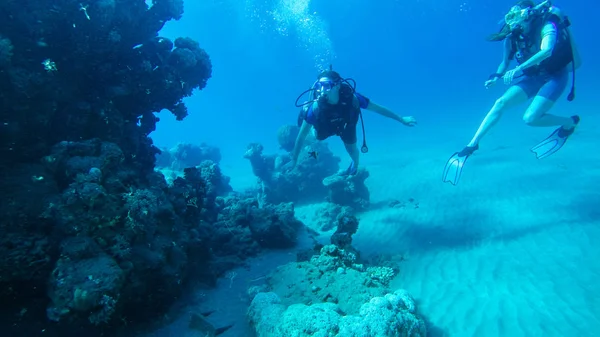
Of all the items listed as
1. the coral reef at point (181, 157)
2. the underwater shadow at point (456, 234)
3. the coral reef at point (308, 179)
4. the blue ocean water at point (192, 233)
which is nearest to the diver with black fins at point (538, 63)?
the underwater shadow at point (456, 234)

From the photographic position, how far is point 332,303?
14.5 ft

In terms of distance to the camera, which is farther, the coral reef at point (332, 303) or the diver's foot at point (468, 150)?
the diver's foot at point (468, 150)

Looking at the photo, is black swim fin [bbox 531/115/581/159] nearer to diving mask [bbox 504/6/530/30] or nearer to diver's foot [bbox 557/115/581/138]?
diver's foot [bbox 557/115/581/138]

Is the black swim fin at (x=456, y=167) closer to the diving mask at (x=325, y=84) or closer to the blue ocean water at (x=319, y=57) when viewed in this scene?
the diving mask at (x=325, y=84)

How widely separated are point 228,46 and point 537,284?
8820cm

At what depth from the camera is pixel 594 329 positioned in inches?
166

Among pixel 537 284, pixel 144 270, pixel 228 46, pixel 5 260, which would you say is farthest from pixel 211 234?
pixel 228 46

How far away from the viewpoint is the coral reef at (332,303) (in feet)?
12.3

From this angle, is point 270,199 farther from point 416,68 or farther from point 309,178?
→ point 416,68

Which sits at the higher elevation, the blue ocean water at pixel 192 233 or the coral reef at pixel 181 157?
the coral reef at pixel 181 157

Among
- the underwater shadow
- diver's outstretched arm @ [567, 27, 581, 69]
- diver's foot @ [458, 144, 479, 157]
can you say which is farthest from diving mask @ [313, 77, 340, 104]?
diver's outstretched arm @ [567, 27, 581, 69]

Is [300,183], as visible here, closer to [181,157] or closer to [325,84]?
[325,84]

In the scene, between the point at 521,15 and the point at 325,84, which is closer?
the point at 521,15

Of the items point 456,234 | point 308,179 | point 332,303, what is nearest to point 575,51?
point 456,234
